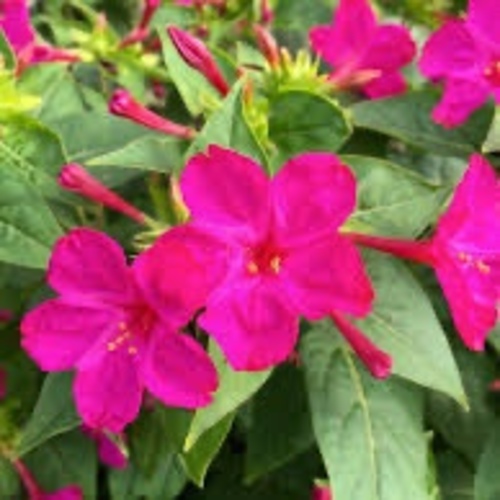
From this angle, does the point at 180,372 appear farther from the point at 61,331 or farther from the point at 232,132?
the point at 232,132

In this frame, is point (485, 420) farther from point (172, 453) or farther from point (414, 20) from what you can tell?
point (414, 20)

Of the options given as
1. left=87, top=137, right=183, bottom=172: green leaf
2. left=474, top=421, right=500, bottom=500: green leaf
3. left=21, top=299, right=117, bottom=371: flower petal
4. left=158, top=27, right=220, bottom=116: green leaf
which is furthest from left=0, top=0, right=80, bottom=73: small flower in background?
left=474, top=421, right=500, bottom=500: green leaf

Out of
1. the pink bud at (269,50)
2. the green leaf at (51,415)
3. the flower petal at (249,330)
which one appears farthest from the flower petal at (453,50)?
the green leaf at (51,415)

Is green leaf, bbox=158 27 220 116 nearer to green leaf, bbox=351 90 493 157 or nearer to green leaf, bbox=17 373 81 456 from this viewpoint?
green leaf, bbox=351 90 493 157

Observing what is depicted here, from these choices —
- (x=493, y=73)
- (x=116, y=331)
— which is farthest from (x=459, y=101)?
(x=116, y=331)

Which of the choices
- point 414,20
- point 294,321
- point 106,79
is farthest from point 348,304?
point 414,20

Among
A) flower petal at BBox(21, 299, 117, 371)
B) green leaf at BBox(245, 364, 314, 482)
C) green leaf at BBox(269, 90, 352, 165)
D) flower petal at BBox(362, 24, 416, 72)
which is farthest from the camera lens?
flower petal at BBox(362, 24, 416, 72)

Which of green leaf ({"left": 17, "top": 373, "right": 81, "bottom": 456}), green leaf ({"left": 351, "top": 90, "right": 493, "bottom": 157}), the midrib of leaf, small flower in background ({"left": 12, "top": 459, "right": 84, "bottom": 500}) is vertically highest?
green leaf ({"left": 351, "top": 90, "right": 493, "bottom": 157})
